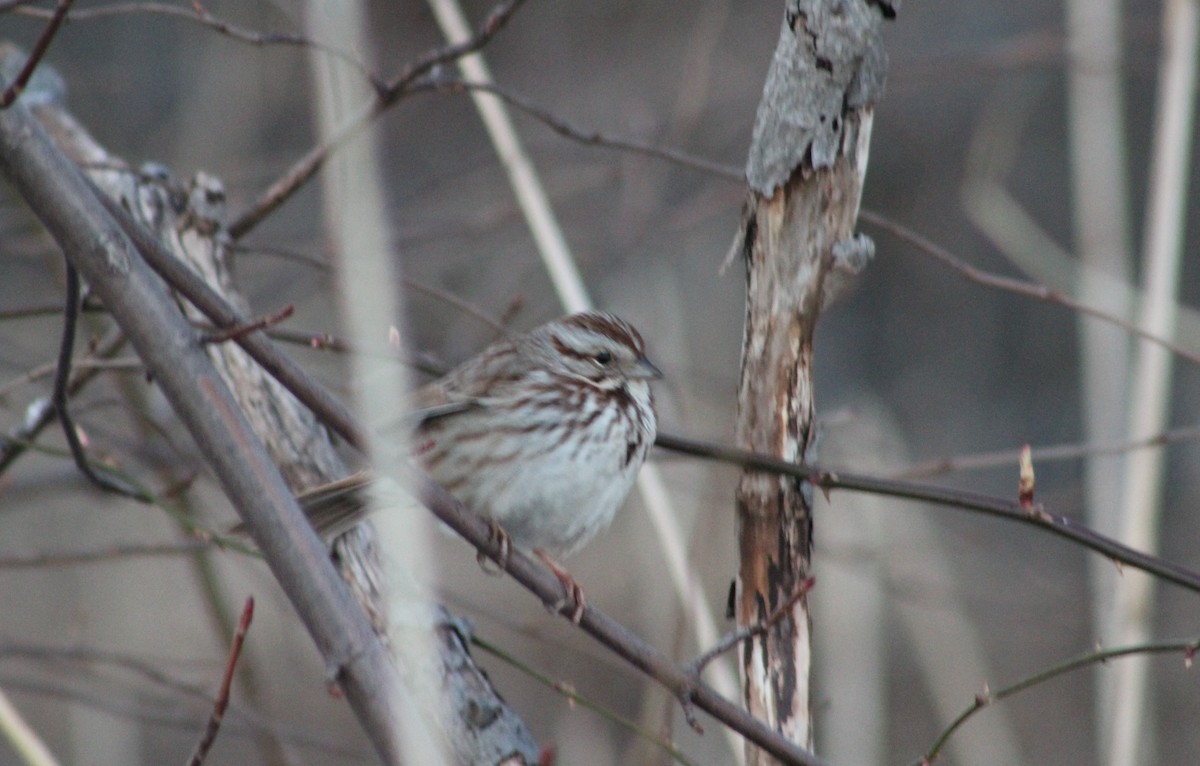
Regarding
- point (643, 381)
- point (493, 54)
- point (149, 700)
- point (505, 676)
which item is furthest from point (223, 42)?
point (643, 381)

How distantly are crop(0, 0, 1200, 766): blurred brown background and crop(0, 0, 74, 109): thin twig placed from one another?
2245 mm

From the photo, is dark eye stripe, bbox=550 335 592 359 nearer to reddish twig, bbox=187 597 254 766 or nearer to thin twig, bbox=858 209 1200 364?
thin twig, bbox=858 209 1200 364

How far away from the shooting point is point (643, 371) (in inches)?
124

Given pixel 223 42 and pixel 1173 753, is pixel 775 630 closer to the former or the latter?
pixel 1173 753

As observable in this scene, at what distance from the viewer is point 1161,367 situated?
3709mm

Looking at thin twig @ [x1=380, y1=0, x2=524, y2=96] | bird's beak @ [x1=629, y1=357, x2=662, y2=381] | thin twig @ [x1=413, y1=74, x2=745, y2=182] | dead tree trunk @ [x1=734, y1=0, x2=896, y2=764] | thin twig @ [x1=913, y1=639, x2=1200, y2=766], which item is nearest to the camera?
thin twig @ [x1=913, y1=639, x2=1200, y2=766]

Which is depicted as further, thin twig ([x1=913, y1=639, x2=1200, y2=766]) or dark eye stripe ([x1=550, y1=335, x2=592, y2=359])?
dark eye stripe ([x1=550, y1=335, x2=592, y2=359])

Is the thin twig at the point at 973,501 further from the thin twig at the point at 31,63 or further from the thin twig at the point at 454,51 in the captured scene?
the thin twig at the point at 31,63

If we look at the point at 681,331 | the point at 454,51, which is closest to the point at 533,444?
the point at 454,51

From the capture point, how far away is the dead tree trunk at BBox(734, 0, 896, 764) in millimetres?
2334

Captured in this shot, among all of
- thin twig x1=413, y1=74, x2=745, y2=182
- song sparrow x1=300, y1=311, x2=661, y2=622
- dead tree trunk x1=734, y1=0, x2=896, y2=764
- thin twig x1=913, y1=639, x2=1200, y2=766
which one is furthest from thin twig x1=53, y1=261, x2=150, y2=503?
thin twig x1=913, y1=639, x2=1200, y2=766

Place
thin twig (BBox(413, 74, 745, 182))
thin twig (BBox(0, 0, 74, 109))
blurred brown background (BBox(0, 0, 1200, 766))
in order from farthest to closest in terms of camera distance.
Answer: blurred brown background (BBox(0, 0, 1200, 766)) < thin twig (BBox(413, 74, 745, 182)) < thin twig (BBox(0, 0, 74, 109))

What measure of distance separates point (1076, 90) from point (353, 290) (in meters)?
2.87

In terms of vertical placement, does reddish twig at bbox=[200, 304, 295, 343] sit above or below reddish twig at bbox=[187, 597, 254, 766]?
above
